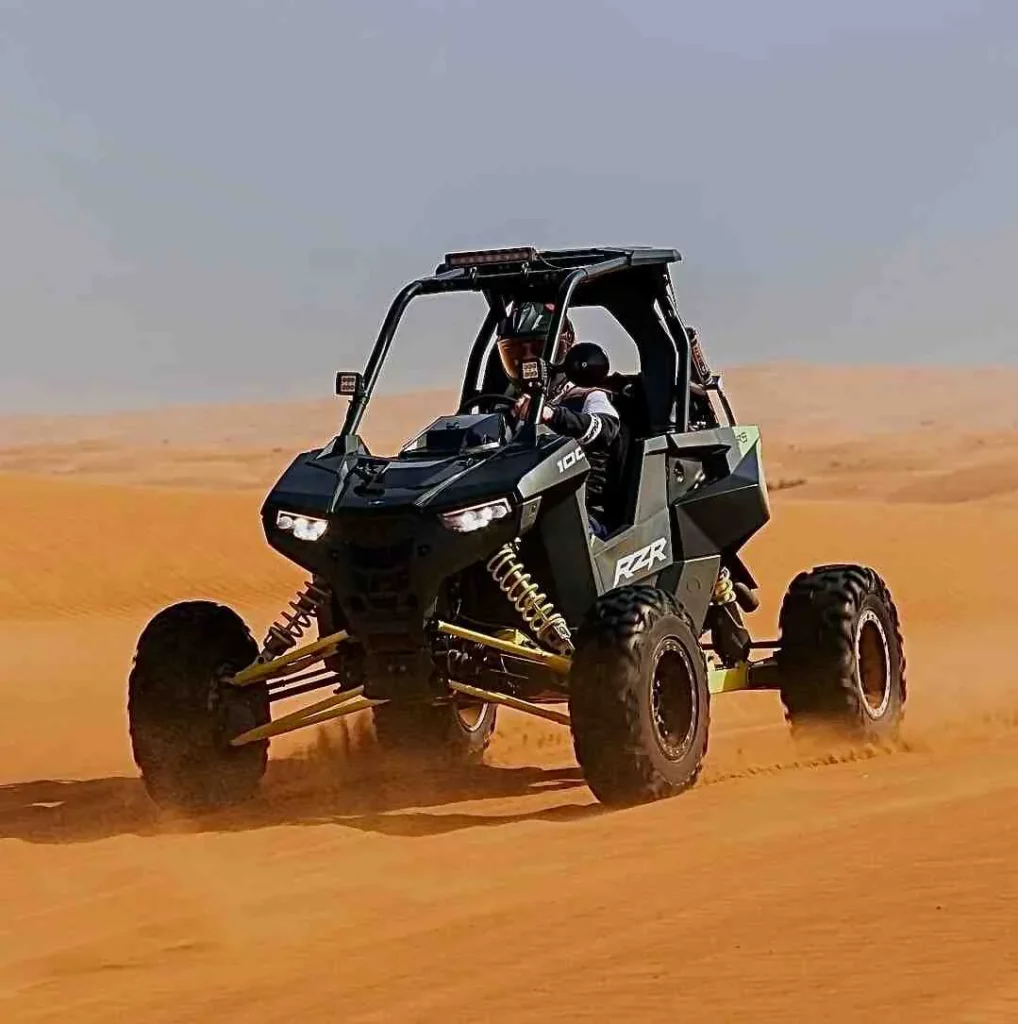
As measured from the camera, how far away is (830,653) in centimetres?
1035

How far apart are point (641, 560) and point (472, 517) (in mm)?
1416

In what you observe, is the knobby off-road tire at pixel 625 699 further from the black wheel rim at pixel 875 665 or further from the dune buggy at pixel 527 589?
the black wheel rim at pixel 875 665

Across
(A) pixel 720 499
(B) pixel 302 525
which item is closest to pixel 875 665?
(A) pixel 720 499

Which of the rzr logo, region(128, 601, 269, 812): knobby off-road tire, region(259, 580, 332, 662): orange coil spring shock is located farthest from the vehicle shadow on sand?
the rzr logo

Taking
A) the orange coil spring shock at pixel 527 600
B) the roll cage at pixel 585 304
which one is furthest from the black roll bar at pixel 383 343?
the orange coil spring shock at pixel 527 600

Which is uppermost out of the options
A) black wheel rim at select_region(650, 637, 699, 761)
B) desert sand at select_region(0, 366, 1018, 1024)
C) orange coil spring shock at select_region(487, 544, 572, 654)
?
orange coil spring shock at select_region(487, 544, 572, 654)

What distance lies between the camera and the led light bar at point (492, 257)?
31.8ft

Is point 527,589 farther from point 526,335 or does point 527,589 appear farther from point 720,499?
point 720,499

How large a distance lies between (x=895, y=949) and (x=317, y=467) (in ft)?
13.2

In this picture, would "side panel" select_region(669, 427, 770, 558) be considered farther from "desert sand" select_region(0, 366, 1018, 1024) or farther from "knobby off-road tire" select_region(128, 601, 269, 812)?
"knobby off-road tire" select_region(128, 601, 269, 812)

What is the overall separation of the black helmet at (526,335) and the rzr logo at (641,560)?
3.14 feet

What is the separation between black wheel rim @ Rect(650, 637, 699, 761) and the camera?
892 centimetres

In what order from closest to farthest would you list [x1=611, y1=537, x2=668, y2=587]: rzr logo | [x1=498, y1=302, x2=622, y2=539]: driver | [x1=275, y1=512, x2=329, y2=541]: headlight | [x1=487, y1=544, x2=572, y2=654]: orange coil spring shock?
1. [x1=275, y1=512, x2=329, y2=541]: headlight
2. [x1=487, y1=544, x2=572, y2=654]: orange coil spring shock
3. [x1=498, y1=302, x2=622, y2=539]: driver
4. [x1=611, y1=537, x2=668, y2=587]: rzr logo

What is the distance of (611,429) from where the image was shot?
9.66 meters
